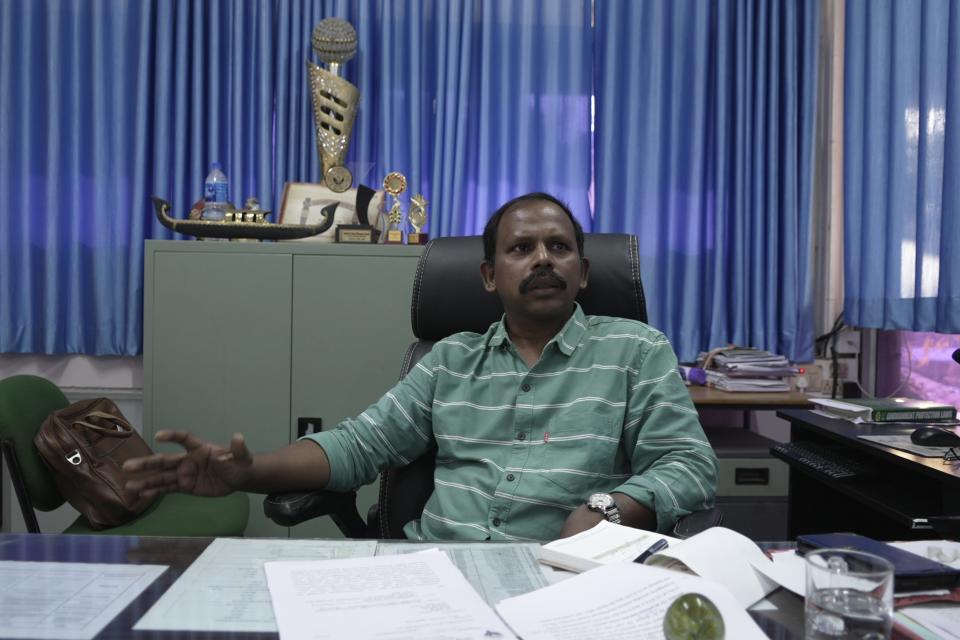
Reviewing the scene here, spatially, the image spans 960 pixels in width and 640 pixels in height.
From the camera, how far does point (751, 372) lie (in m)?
2.51

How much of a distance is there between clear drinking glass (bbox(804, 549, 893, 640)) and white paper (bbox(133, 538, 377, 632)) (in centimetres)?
51

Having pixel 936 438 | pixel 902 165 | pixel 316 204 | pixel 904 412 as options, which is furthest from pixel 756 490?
pixel 316 204

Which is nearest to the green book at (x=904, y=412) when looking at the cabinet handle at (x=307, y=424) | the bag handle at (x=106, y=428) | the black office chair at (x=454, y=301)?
the black office chair at (x=454, y=301)

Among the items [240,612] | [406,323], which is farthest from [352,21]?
[240,612]

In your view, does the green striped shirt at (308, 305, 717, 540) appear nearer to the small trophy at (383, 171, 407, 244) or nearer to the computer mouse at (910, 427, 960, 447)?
the computer mouse at (910, 427, 960, 447)

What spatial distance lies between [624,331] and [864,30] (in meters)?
1.85

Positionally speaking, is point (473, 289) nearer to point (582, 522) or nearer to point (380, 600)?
point (582, 522)

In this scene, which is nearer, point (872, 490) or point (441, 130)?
point (872, 490)

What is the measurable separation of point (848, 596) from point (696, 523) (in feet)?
1.41

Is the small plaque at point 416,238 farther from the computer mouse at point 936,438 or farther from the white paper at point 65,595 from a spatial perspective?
the white paper at point 65,595

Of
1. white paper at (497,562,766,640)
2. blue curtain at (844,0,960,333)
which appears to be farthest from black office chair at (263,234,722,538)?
blue curtain at (844,0,960,333)

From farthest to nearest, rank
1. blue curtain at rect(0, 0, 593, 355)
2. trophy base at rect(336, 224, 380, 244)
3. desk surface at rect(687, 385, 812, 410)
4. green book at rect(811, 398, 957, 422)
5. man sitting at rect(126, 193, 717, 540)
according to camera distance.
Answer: blue curtain at rect(0, 0, 593, 355) < trophy base at rect(336, 224, 380, 244) < desk surface at rect(687, 385, 812, 410) < green book at rect(811, 398, 957, 422) < man sitting at rect(126, 193, 717, 540)

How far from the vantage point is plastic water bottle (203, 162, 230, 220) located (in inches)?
98.5

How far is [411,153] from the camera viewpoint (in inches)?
109
